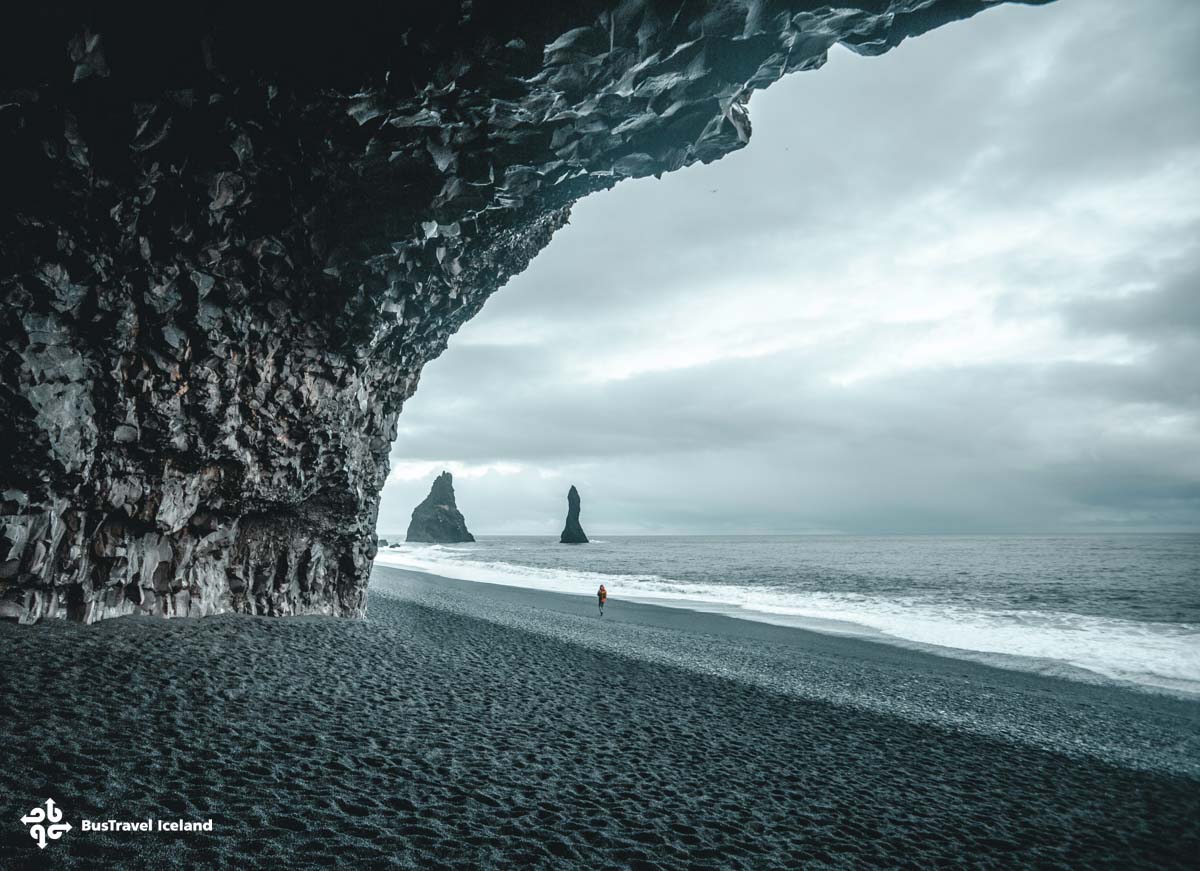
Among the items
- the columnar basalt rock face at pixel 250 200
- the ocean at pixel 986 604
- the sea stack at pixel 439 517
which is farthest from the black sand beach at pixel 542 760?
the sea stack at pixel 439 517

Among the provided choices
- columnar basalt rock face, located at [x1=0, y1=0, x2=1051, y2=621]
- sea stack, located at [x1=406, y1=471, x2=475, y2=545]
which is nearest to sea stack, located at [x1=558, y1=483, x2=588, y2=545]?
sea stack, located at [x1=406, y1=471, x2=475, y2=545]

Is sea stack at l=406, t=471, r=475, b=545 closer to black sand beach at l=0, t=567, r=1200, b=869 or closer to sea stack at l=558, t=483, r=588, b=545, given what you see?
sea stack at l=558, t=483, r=588, b=545

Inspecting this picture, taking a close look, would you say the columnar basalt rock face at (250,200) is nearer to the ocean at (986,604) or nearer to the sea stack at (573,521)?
the ocean at (986,604)

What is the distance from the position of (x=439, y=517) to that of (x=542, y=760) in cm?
16050

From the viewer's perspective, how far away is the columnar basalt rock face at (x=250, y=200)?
9312mm

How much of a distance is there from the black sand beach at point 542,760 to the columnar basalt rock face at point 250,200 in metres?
3.02

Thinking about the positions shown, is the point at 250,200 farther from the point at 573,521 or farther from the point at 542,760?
the point at 573,521

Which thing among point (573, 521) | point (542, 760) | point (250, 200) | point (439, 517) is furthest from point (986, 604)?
point (439, 517)

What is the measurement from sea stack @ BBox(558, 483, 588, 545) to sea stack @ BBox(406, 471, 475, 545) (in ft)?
103

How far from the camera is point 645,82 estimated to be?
11992mm

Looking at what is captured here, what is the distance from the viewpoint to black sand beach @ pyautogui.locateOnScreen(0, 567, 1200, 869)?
6043 mm

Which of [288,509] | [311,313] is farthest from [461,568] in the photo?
[311,313]

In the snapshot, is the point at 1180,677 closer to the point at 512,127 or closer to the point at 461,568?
the point at 512,127

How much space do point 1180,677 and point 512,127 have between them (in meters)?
26.2
